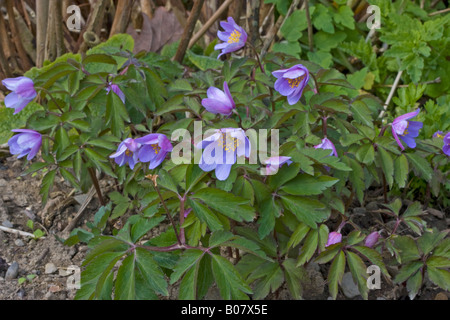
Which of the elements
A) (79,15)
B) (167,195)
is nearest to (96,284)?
(167,195)

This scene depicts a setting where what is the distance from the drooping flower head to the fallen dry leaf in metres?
1.05

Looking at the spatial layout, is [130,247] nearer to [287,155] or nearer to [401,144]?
[287,155]

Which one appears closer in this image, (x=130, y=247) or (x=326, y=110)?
(x=130, y=247)

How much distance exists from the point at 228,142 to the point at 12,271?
96 cm

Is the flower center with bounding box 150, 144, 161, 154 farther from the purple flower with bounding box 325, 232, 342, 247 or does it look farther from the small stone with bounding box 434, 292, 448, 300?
the small stone with bounding box 434, 292, 448, 300

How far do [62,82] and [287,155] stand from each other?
3.29 ft

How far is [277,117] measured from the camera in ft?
5.65

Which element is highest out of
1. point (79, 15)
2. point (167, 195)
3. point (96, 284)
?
point (79, 15)

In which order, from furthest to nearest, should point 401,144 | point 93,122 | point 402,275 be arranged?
point 93,122, point 401,144, point 402,275

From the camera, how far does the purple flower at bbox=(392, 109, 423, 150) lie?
178 cm

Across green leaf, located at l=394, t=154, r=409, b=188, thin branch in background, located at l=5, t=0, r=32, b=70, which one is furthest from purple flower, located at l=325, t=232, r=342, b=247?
thin branch in background, located at l=5, t=0, r=32, b=70

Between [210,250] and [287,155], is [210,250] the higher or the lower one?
the lower one

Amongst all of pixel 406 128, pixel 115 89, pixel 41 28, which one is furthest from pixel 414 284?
pixel 41 28

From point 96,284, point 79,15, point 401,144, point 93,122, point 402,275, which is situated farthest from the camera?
point 79,15
